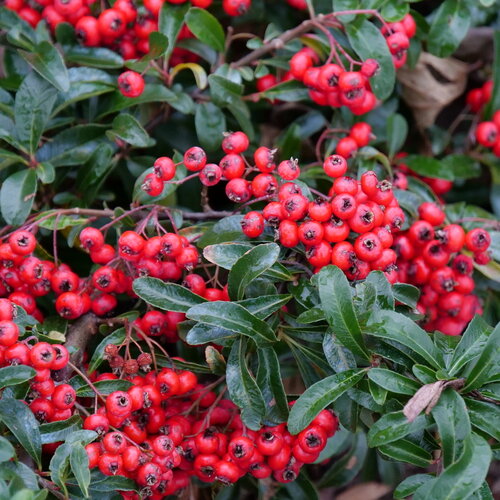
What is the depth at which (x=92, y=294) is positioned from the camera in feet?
8.70

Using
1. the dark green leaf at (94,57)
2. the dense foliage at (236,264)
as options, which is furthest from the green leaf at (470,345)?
the dark green leaf at (94,57)

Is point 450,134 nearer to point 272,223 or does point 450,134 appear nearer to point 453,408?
point 272,223

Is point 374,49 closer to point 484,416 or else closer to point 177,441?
point 484,416

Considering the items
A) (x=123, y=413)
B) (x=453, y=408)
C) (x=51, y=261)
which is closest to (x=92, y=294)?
(x=51, y=261)

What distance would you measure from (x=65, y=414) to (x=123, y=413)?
212 millimetres

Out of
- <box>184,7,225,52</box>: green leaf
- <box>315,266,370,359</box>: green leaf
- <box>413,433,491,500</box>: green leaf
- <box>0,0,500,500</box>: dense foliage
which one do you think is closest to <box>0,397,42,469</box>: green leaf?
<box>0,0,500,500</box>: dense foliage

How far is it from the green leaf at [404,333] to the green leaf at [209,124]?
3.97 feet

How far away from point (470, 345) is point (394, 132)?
1382 millimetres

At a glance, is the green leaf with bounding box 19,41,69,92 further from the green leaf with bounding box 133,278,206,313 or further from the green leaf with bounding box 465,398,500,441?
the green leaf with bounding box 465,398,500,441

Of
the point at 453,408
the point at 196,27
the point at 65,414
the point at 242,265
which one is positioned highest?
the point at 196,27

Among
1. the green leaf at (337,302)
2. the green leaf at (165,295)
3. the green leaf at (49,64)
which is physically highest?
the green leaf at (49,64)

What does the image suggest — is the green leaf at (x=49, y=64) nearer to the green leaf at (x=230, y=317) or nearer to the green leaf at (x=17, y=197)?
the green leaf at (x=17, y=197)

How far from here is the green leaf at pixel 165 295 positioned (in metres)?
2.30

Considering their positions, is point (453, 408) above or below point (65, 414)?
above
